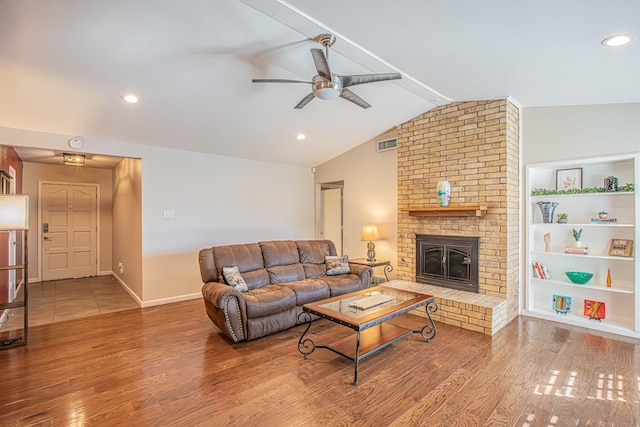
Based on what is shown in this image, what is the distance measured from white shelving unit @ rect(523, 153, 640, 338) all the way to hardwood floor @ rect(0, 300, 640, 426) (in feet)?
1.36

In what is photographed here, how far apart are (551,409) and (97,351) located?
400cm

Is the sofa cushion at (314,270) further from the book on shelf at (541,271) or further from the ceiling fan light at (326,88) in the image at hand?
the book on shelf at (541,271)

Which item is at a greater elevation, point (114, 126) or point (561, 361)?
point (114, 126)

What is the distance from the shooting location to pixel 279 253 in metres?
4.49

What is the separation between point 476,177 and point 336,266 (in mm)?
2322

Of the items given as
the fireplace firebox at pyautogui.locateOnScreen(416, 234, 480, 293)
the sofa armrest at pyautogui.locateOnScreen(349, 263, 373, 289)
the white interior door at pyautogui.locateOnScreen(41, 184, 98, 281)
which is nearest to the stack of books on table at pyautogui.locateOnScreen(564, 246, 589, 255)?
the fireplace firebox at pyautogui.locateOnScreen(416, 234, 480, 293)

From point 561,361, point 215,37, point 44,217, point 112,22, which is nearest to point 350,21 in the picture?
point 215,37

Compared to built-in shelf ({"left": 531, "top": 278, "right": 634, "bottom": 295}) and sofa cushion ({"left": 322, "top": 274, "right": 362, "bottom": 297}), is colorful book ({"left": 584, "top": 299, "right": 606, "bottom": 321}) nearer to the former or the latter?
built-in shelf ({"left": 531, "top": 278, "right": 634, "bottom": 295})

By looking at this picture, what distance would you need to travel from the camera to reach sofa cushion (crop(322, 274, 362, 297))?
4.16m

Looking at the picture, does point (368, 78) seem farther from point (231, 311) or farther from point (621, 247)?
point (621, 247)

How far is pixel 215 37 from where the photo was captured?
8.93 feet

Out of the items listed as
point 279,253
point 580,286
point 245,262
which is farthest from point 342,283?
point 580,286

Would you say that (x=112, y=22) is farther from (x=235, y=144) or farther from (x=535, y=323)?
(x=535, y=323)

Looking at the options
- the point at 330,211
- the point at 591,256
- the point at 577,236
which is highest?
the point at 330,211
